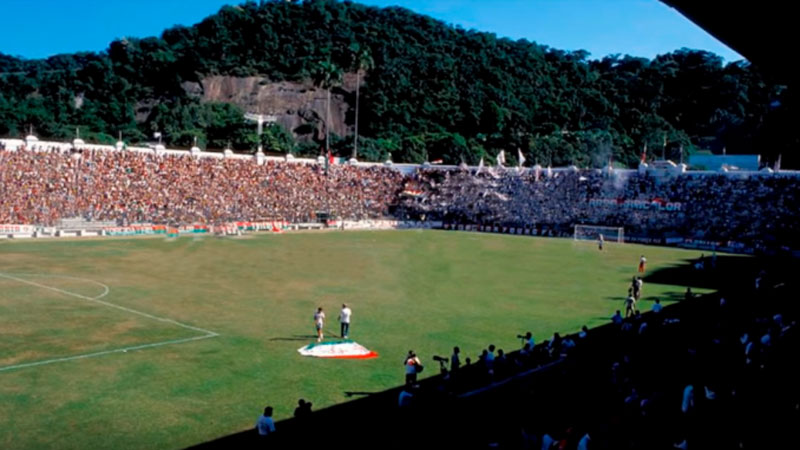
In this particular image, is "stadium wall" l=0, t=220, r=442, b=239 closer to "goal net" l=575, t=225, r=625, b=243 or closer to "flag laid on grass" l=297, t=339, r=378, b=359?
"goal net" l=575, t=225, r=625, b=243

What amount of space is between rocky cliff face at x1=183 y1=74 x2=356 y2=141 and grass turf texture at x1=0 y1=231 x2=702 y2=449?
89061 mm

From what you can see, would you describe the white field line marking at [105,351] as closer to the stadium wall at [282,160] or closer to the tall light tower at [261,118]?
the stadium wall at [282,160]

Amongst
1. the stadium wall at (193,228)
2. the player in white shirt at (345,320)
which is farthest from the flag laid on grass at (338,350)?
the stadium wall at (193,228)

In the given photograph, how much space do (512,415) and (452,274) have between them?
26270mm

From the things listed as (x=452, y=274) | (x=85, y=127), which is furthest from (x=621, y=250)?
(x=85, y=127)

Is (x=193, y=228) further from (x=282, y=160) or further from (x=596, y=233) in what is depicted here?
(x=596, y=233)

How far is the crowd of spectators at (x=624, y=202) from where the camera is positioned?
65812mm

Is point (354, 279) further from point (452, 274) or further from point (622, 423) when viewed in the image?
point (622, 423)

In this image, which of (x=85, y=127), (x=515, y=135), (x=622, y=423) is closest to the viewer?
(x=622, y=423)

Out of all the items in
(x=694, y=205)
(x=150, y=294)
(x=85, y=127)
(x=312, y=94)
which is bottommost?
(x=150, y=294)

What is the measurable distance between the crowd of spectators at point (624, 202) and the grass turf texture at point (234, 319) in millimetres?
16641

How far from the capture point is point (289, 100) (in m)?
143

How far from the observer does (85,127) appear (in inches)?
4567

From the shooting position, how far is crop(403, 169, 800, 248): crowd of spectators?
216 ft
